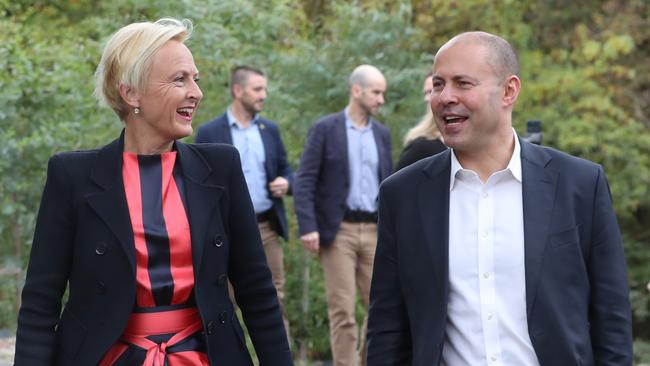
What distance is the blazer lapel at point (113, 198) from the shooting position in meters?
4.07

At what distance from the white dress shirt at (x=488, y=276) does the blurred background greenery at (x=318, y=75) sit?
727 cm

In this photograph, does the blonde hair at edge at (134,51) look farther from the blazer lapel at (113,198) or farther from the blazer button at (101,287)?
the blazer button at (101,287)

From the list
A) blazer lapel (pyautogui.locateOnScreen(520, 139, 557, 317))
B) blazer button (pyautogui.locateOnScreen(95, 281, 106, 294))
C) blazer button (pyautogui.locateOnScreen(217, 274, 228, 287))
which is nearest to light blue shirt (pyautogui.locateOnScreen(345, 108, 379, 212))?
blazer button (pyautogui.locateOnScreen(217, 274, 228, 287))

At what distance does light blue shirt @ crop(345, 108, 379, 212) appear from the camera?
948 cm

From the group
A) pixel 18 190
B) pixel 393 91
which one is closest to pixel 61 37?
pixel 393 91

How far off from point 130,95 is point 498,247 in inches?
53.3

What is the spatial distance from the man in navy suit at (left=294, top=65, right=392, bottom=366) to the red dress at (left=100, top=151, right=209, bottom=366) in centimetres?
527

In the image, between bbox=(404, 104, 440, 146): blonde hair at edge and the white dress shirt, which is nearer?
the white dress shirt

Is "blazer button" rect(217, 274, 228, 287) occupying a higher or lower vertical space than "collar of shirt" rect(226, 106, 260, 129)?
lower

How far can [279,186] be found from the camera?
970 cm

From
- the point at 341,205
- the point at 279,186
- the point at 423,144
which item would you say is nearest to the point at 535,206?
the point at 423,144

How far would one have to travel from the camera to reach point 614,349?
3922mm

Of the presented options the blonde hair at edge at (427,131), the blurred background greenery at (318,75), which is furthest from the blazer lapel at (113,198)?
the blurred background greenery at (318,75)

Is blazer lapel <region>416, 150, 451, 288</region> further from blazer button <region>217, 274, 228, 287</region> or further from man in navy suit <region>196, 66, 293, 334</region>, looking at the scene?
man in navy suit <region>196, 66, 293, 334</region>
